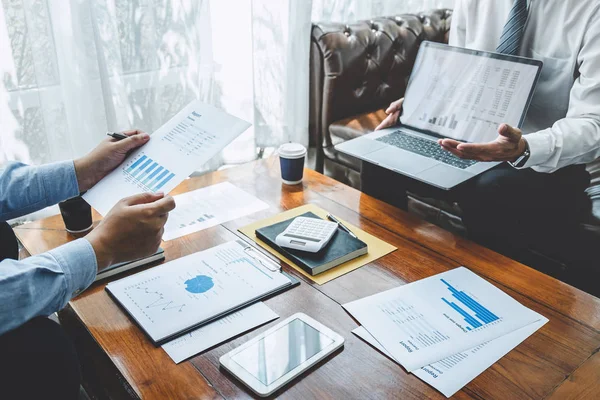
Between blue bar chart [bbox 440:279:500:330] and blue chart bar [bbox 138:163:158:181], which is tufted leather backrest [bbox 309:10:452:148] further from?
blue bar chart [bbox 440:279:500:330]

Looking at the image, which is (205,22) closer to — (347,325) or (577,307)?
(347,325)

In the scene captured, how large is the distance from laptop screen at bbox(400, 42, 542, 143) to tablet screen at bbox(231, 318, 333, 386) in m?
0.81

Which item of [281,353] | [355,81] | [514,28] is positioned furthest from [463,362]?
[355,81]

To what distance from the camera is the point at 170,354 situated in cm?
78

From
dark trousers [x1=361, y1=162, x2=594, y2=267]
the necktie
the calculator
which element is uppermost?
the necktie

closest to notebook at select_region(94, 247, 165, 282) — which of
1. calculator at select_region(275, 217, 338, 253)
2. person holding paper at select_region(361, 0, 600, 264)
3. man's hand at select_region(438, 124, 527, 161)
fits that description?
calculator at select_region(275, 217, 338, 253)

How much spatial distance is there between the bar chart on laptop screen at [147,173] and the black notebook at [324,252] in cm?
25

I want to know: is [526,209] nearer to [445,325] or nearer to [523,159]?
[523,159]

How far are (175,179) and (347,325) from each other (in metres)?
0.42

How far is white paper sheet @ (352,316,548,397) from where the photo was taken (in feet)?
2.41

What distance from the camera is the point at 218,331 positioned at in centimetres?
83

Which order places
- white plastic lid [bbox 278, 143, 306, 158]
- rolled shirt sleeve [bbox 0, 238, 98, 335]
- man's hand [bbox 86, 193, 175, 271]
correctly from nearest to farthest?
rolled shirt sleeve [bbox 0, 238, 98, 335]
man's hand [bbox 86, 193, 175, 271]
white plastic lid [bbox 278, 143, 306, 158]

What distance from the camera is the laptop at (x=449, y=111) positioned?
130 centimetres

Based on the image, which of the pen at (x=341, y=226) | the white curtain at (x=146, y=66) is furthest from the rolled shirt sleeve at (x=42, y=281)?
the white curtain at (x=146, y=66)
